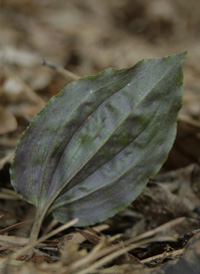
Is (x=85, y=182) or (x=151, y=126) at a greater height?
(x=151, y=126)

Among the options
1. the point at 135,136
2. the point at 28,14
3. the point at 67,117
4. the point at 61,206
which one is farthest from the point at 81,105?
the point at 28,14

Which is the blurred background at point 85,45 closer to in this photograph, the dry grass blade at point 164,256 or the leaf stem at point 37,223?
the leaf stem at point 37,223

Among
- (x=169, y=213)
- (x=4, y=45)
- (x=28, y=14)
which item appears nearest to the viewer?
(x=169, y=213)

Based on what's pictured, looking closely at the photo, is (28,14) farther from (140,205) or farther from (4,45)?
(140,205)

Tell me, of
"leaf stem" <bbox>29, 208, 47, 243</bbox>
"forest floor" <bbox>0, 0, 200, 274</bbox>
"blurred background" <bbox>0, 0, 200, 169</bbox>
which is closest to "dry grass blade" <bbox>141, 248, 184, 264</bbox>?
"forest floor" <bbox>0, 0, 200, 274</bbox>

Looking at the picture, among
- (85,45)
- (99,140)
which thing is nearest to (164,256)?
(99,140)

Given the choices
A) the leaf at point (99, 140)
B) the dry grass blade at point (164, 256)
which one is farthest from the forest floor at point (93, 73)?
the leaf at point (99, 140)

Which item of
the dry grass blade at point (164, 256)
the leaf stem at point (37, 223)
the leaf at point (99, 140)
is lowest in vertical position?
the leaf stem at point (37, 223)
